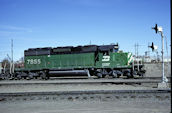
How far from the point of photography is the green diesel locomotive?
2134cm

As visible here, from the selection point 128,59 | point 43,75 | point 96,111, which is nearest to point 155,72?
point 128,59

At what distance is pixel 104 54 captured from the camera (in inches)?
857

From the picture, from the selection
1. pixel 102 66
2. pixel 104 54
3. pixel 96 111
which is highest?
pixel 104 54

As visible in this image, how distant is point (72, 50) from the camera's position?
23.2 m

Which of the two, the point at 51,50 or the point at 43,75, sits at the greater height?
the point at 51,50

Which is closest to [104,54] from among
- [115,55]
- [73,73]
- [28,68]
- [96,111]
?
[115,55]

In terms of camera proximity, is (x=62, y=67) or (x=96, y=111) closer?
(x=96, y=111)

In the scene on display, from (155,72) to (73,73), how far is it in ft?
61.8

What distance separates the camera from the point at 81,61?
22344mm

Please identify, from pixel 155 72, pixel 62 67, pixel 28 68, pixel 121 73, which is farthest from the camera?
pixel 155 72

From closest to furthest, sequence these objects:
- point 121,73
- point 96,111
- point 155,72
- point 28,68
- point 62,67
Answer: point 96,111
point 121,73
point 62,67
point 28,68
point 155,72

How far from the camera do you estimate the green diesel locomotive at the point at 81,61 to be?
70.0 ft

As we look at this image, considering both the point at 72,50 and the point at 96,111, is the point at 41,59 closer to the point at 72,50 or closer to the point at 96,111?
the point at 72,50

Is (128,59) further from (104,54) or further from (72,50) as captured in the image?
(72,50)
